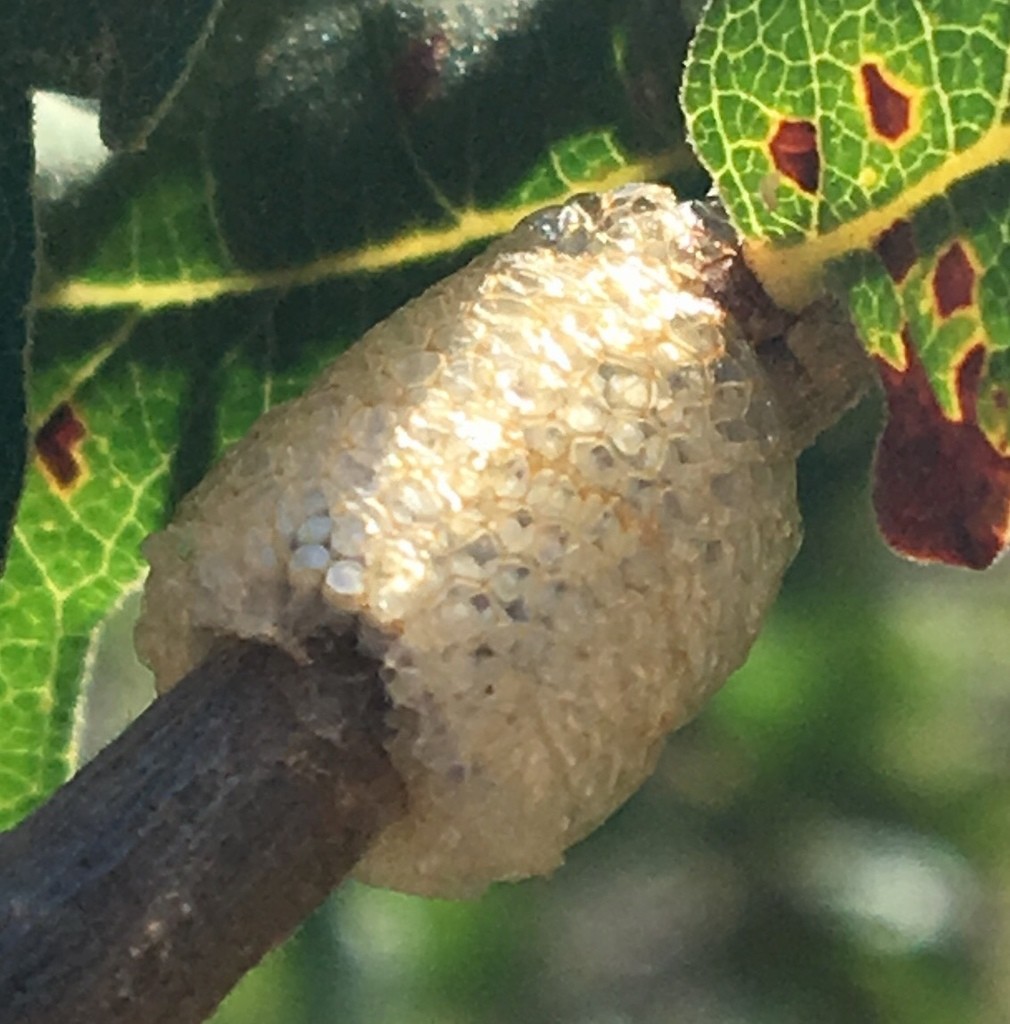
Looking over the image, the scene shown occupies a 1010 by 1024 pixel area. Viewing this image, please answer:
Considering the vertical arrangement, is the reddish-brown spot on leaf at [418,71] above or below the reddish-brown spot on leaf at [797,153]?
above

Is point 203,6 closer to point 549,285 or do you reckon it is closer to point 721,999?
point 549,285

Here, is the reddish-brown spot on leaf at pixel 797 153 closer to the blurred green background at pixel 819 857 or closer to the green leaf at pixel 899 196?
the green leaf at pixel 899 196

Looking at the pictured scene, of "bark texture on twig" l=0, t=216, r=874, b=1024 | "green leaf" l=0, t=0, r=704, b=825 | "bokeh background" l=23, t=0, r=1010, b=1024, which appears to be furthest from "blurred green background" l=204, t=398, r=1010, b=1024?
"bark texture on twig" l=0, t=216, r=874, b=1024

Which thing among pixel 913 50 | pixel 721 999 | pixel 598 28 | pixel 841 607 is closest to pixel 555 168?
pixel 598 28

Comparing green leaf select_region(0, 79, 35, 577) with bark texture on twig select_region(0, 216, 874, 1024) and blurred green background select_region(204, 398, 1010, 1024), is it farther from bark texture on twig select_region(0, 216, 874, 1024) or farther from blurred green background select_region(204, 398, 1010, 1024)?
blurred green background select_region(204, 398, 1010, 1024)

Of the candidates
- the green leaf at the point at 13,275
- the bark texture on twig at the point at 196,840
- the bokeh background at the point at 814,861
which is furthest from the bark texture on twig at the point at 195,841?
the bokeh background at the point at 814,861

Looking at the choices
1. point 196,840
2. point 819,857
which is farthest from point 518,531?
point 819,857

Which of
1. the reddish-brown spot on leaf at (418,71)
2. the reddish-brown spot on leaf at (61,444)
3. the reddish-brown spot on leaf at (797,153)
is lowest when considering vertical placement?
the reddish-brown spot on leaf at (61,444)
